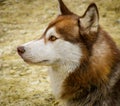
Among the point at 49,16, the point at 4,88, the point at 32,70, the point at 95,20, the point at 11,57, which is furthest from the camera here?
the point at 49,16

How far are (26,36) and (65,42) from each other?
11.9 ft

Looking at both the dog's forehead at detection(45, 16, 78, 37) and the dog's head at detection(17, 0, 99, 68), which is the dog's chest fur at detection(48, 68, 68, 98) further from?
the dog's forehead at detection(45, 16, 78, 37)

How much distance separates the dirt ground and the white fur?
1.24 m

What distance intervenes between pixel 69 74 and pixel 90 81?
209 mm

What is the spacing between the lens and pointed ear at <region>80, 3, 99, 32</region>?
3.73 metres

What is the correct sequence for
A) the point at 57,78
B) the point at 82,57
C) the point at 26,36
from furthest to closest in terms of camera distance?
the point at 26,36 → the point at 57,78 → the point at 82,57

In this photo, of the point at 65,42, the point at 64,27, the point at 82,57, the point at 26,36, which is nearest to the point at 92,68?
the point at 82,57

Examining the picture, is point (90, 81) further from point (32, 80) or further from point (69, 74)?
point (32, 80)

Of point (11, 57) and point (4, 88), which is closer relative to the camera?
point (4, 88)

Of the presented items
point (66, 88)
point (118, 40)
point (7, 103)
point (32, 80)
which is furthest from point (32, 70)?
point (66, 88)

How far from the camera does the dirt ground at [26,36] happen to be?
5.27 metres

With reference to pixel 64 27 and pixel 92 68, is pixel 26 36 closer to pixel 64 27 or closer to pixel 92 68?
pixel 64 27

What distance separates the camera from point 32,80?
5.71 m

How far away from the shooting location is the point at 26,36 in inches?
291
